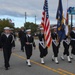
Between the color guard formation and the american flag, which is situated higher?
the american flag

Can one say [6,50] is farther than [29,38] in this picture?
No

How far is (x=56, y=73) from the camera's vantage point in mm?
10578

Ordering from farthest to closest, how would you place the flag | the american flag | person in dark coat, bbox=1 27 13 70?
the flag < the american flag < person in dark coat, bbox=1 27 13 70

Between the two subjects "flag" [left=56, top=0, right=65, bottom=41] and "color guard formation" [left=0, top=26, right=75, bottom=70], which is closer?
"color guard formation" [left=0, top=26, right=75, bottom=70]

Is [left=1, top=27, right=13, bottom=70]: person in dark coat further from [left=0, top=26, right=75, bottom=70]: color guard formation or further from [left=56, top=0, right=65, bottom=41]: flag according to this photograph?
[left=56, top=0, right=65, bottom=41]: flag

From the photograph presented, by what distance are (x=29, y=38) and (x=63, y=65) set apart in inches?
79.8

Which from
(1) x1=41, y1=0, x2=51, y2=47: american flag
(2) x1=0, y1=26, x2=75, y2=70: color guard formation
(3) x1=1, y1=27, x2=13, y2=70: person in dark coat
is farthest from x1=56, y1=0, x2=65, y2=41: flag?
(3) x1=1, y1=27, x2=13, y2=70: person in dark coat

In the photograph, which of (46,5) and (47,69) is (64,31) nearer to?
(46,5)

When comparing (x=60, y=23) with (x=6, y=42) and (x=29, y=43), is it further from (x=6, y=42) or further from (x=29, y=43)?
(x=6, y=42)

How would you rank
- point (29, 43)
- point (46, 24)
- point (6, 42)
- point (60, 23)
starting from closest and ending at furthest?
1. point (6, 42)
2. point (29, 43)
3. point (46, 24)
4. point (60, 23)

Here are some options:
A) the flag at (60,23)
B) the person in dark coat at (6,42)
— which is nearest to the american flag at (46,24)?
the flag at (60,23)

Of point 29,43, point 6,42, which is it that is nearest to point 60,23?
point 29,43

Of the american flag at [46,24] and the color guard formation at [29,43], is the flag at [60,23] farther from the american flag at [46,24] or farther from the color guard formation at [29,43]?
the american flag at [46,24]

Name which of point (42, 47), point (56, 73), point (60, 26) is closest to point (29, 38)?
point (42, 47)
